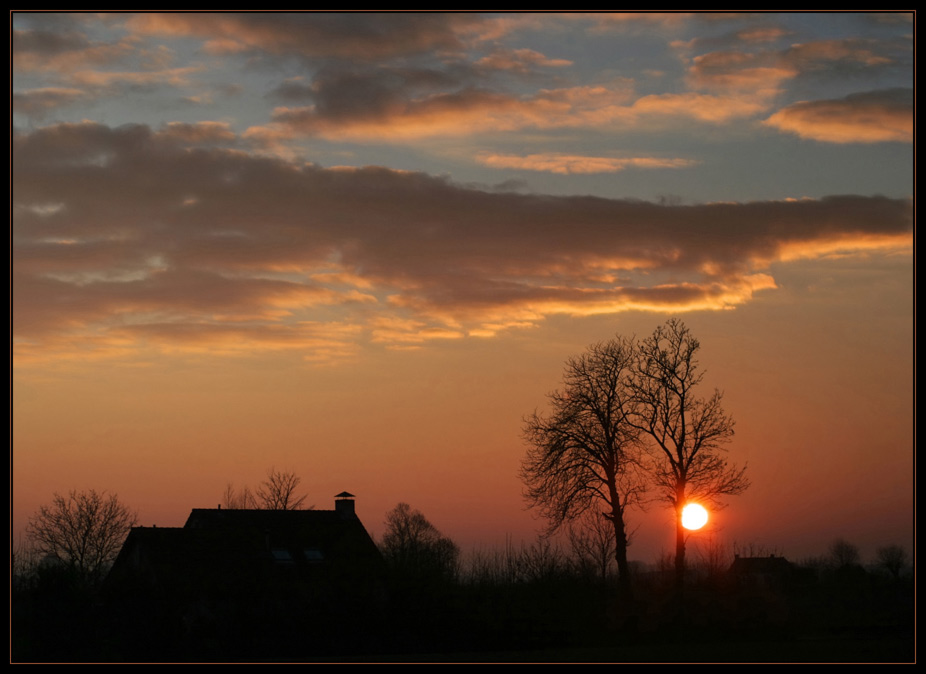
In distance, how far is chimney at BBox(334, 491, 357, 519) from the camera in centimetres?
6475

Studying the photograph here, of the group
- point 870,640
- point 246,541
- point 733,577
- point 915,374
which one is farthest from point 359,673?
point 246,541

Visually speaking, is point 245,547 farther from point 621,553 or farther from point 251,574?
point 621,553

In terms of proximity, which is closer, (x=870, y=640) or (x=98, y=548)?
(x=870, y=640)

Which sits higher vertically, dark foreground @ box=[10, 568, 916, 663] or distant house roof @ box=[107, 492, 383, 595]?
distant house roof @ box=[107, 492, 383, 595]

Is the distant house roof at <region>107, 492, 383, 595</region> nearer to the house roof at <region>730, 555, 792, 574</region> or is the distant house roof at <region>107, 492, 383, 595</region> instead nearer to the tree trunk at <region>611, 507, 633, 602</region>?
the tree trunk at <region>611, 507, 633, 602</region>

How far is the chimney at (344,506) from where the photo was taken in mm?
64750

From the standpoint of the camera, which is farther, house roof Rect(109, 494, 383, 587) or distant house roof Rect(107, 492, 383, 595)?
house roof Rect(109, 494, 383, 587)

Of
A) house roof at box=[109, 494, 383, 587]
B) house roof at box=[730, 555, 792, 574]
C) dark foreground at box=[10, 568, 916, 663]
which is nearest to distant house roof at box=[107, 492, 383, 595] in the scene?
house roof at box=[109, 494, 383, 587]

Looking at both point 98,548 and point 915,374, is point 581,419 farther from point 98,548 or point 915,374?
point 98,548

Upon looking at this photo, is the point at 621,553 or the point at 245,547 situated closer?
the point at 621,553

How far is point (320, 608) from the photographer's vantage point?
44.6 metres

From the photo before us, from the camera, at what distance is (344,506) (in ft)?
213

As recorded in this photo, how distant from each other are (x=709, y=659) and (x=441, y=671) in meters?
11.3

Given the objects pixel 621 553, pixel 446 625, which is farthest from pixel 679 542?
pixel 446 625
